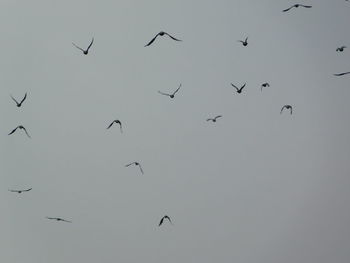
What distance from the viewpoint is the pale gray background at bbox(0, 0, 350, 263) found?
104 centimetres

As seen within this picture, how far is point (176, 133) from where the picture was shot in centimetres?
111

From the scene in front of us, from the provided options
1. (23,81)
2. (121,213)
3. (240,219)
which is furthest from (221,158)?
(23,81)

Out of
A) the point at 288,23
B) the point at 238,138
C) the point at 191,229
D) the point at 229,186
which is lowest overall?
the point at 191,229

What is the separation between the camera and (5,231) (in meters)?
1.03

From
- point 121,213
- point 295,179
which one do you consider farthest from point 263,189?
point 121,213

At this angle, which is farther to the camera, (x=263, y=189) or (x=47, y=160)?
(x=263, y=189)

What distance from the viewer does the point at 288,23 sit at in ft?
3.81

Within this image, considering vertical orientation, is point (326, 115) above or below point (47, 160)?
above

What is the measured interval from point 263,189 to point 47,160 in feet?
2.03

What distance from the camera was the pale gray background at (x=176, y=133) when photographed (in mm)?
1036

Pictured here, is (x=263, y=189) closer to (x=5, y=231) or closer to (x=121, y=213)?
(x=121, y=213)

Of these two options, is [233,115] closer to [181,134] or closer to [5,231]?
[181,134]

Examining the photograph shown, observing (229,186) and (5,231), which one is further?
(229,186)

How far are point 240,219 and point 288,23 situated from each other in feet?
1.94
